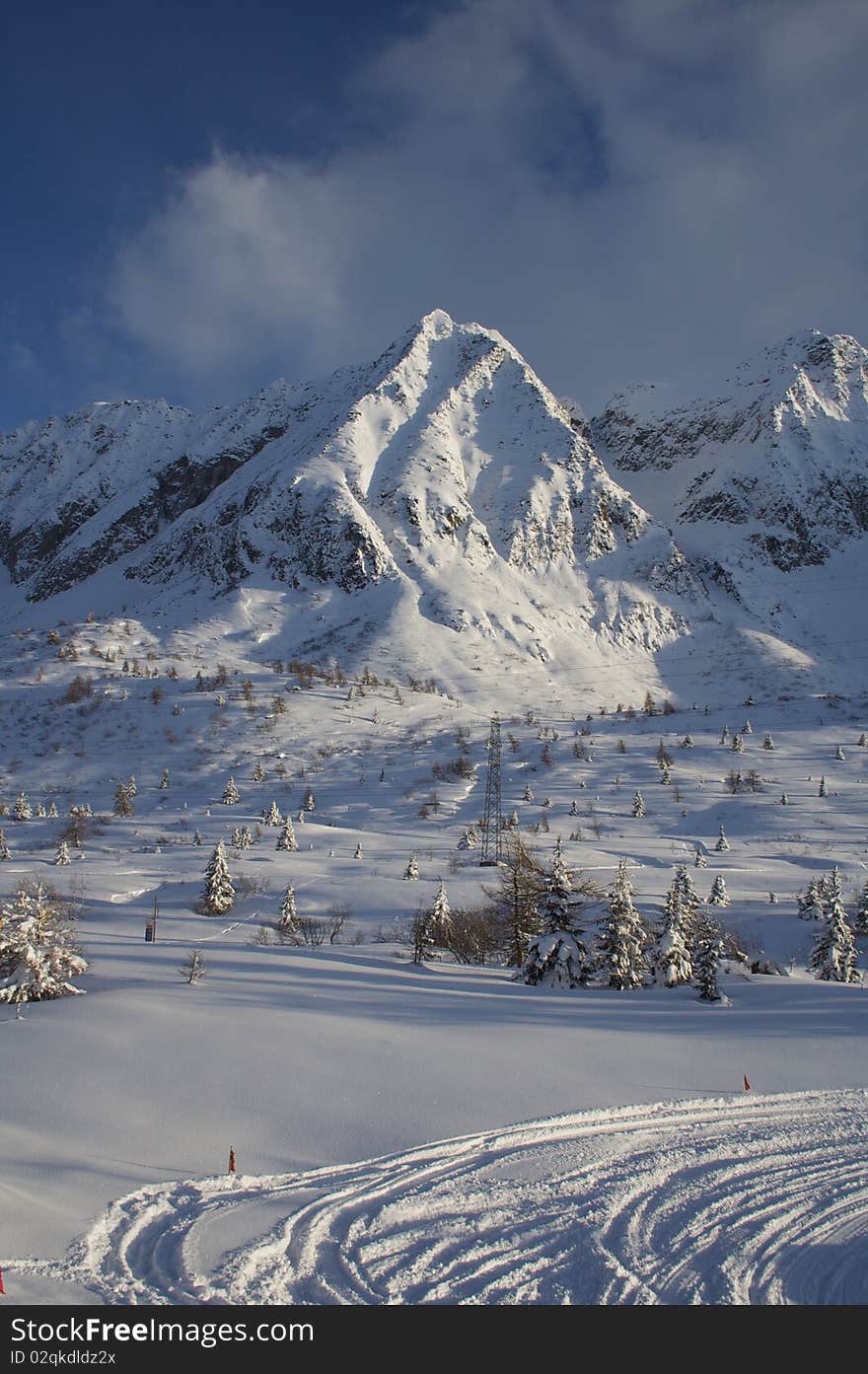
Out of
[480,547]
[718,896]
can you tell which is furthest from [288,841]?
[480,547]

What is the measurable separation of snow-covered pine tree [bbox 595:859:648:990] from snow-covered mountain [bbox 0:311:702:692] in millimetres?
91852

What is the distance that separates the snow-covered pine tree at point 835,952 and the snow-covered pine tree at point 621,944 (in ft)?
27.8

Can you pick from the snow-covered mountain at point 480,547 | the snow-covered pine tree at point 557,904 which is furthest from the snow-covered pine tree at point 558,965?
the snow-covered mountain at point 480,547

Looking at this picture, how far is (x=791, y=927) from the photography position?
3238 centimetres

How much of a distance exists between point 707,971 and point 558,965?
4.80m

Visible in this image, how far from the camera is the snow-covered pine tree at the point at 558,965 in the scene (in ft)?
61.2

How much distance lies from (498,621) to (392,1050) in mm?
115022

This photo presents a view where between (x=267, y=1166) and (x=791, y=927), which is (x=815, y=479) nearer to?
(x=791, y=927)

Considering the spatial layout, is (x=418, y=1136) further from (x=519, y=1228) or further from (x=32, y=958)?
(x=32, y=958)

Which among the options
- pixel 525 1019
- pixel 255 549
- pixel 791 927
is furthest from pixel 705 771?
pixel 255 549

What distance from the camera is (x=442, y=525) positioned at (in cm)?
14175

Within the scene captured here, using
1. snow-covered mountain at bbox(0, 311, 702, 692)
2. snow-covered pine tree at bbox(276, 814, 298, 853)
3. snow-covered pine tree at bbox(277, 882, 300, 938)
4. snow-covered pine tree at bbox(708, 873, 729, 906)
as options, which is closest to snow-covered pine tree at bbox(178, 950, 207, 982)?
snow-covered pine tree at bbox(277, 882, 300, 938)

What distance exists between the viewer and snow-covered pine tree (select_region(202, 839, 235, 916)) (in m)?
31.0

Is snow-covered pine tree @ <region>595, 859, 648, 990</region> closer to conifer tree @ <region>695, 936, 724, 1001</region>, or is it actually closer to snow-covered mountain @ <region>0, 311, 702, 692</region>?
conifer tree @ <region>695, 936, 724, 1001</region>
